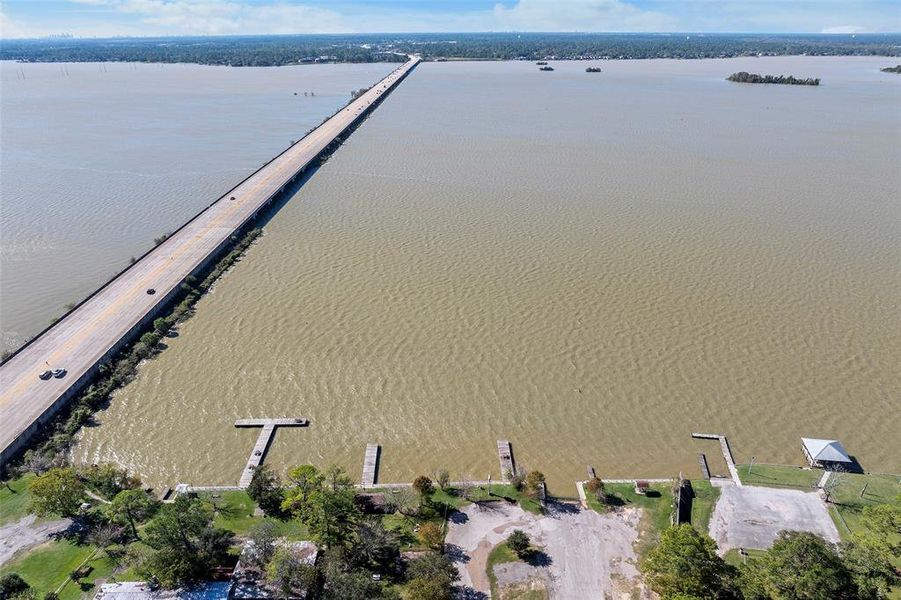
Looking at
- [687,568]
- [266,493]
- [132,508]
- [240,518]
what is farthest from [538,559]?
[132,508]

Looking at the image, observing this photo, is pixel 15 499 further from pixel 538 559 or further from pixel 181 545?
pixel 538 559

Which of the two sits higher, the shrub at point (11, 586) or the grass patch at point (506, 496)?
the shrub at point (11, 586)

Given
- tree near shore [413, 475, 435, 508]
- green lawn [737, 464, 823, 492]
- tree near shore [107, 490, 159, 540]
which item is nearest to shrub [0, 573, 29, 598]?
tree near shore [107, 490, 159, 540]

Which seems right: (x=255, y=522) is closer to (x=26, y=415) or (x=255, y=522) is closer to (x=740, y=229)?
(x=26, y=415)

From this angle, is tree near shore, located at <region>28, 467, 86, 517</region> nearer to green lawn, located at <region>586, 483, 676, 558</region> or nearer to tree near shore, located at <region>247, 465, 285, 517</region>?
tree near shore, located at <region>247, 465, 285, 517</region>

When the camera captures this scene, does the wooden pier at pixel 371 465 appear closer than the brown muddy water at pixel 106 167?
Yes

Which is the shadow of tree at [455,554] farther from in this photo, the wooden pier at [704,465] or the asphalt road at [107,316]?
the asphalt road at [107,316]

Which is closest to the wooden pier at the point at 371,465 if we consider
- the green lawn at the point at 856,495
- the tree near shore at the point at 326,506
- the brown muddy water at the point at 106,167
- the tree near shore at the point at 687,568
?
the tree near shore at the point at 326,506

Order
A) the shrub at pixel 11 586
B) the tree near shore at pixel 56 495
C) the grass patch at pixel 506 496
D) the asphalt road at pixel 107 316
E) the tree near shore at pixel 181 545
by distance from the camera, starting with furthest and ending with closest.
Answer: the asphalt road at pixel 107 316 < the grass patch at pixel 506 496 < the tree near shore at pixel 56 495 < the shrub at pixel 11 586 < the tree near shore at pixel 181 545
